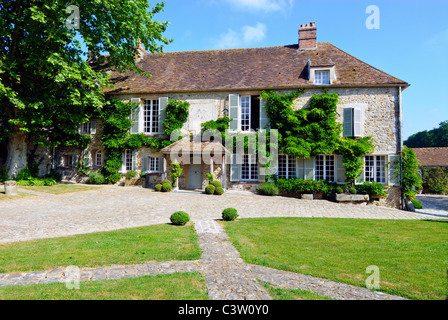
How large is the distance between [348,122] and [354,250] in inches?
461

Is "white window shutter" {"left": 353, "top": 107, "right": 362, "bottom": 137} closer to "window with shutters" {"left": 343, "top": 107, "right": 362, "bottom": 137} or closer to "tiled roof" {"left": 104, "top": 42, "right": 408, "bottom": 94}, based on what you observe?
"window with shutters" {"left": 343, "top": 107, "right": 362, "bottom": 137}

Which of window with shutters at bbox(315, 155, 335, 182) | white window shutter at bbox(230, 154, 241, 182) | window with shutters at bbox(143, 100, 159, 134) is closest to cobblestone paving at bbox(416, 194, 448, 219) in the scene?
window with shutters at bbox(315, 155, 335, 182)

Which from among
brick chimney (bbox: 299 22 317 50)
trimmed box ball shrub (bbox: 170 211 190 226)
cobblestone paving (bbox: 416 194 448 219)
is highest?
brick chimney (bbox: 299 22 317 50)

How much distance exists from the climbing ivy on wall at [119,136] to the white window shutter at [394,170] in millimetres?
12727

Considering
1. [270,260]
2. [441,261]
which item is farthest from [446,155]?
[270,260]

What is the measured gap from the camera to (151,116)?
18.4 metres

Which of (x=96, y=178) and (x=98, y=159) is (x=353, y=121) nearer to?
(x=96, y=178)

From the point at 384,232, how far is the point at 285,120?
961 cm

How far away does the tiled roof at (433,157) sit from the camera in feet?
93.9

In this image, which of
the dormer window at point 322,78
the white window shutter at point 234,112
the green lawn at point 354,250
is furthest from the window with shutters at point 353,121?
the green lawn at point 354,250

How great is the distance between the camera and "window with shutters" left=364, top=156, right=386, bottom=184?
15828 millimetres

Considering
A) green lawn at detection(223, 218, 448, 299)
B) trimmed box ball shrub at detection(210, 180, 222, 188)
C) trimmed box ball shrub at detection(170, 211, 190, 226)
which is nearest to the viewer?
green lawn at detection(223, 218, 448, 299)

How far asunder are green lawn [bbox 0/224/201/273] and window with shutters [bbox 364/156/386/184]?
13014 mm

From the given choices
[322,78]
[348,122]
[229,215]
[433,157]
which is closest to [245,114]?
[322,78]
